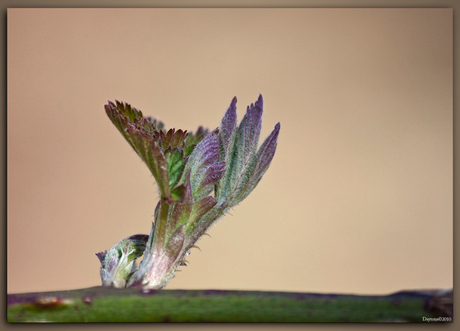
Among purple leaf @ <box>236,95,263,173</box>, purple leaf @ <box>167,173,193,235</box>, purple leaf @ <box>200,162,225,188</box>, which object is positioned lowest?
purple leaf @ <box>167,173,193,235</box>

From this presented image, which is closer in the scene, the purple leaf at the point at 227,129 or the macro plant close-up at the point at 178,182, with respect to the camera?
the macro plant close-up at the point at 178,182

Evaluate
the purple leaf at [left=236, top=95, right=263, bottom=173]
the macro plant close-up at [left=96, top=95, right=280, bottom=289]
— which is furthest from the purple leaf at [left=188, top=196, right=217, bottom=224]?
the purple leaf at [left=236, top=95, right=263, bottom=173]

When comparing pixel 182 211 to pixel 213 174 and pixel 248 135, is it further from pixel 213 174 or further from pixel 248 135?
pixel 248 135

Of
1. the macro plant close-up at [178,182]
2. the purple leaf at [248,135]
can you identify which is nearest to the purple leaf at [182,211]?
the macro plant close-up at [178,182]

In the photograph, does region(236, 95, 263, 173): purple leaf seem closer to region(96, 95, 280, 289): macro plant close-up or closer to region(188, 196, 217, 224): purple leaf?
region(96, 95, 280, 289): macro plant close-up

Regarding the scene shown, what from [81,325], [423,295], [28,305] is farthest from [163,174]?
[81,325]

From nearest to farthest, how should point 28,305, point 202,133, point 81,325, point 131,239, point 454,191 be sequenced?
point 28,305 → point 131,239 → point 202,133 → point 81,325 → point 454,191

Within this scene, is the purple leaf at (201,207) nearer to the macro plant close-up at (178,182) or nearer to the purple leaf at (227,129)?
the macro plant close-up at (178,182)

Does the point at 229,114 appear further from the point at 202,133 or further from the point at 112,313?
the point at 112,313
